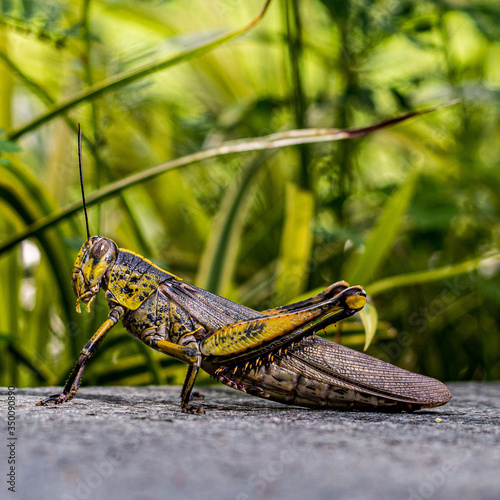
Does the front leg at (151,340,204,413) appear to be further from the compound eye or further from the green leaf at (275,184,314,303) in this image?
the green leaf at (275,184,314,303)

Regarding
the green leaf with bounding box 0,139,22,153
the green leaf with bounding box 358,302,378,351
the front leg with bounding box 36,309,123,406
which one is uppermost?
the green leaf with bounding box 0,139,22,153

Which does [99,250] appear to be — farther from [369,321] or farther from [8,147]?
[369,321]

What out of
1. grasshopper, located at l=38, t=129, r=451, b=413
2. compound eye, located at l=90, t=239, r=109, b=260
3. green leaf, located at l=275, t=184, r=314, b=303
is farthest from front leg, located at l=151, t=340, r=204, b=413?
green leaf, located at l=275, t=184, r=314, b=303

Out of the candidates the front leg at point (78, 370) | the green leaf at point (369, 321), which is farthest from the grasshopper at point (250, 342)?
the green leaf at point (369, 321)

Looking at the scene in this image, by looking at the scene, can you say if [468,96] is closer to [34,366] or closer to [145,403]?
[145,403]

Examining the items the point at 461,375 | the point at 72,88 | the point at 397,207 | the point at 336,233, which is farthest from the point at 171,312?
the point at 72,88
